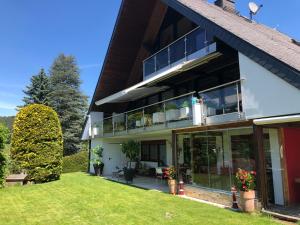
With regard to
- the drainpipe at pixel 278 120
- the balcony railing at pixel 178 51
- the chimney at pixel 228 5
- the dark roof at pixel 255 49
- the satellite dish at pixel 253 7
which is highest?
the chimney at pixel 228 5

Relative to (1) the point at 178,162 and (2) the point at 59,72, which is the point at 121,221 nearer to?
(1) the point at 178,162

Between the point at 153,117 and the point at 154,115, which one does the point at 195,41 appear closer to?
the point at 154,115

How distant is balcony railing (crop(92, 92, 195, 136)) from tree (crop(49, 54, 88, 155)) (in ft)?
75.7

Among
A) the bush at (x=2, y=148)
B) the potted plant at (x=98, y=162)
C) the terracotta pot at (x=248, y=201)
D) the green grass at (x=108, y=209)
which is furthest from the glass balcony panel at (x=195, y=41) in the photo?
the potted plant at (x=98, y=162)

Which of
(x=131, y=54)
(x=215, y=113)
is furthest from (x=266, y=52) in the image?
(x=131, y=54)

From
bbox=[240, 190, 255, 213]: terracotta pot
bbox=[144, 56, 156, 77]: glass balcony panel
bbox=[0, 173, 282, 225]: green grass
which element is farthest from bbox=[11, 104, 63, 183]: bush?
bbox=[240, 190, 255, 213]: terracotta pot

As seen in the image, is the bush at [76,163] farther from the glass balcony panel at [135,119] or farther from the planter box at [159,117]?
the planter box at [159,117]

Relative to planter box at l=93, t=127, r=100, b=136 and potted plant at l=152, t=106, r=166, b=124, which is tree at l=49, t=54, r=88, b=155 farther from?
potted plant at l=152, t=106, r=166, b=124

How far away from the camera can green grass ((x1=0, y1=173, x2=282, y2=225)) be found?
30.8 ft

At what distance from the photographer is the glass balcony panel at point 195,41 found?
15.3m

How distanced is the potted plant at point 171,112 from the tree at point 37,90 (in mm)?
33042

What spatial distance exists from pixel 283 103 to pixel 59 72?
4785cm

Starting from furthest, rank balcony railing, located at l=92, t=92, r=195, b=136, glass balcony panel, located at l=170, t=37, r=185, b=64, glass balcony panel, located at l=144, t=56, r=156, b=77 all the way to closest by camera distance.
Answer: glass balcony panel, located at l=144, t=56, r=156, b=77, glass balcony panel, located at l=170, t=37, r=185, b=64, balcony railing, located at l=92, t=92, r=195, b=136

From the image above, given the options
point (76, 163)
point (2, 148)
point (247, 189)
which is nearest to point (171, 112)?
point (247, 189)
